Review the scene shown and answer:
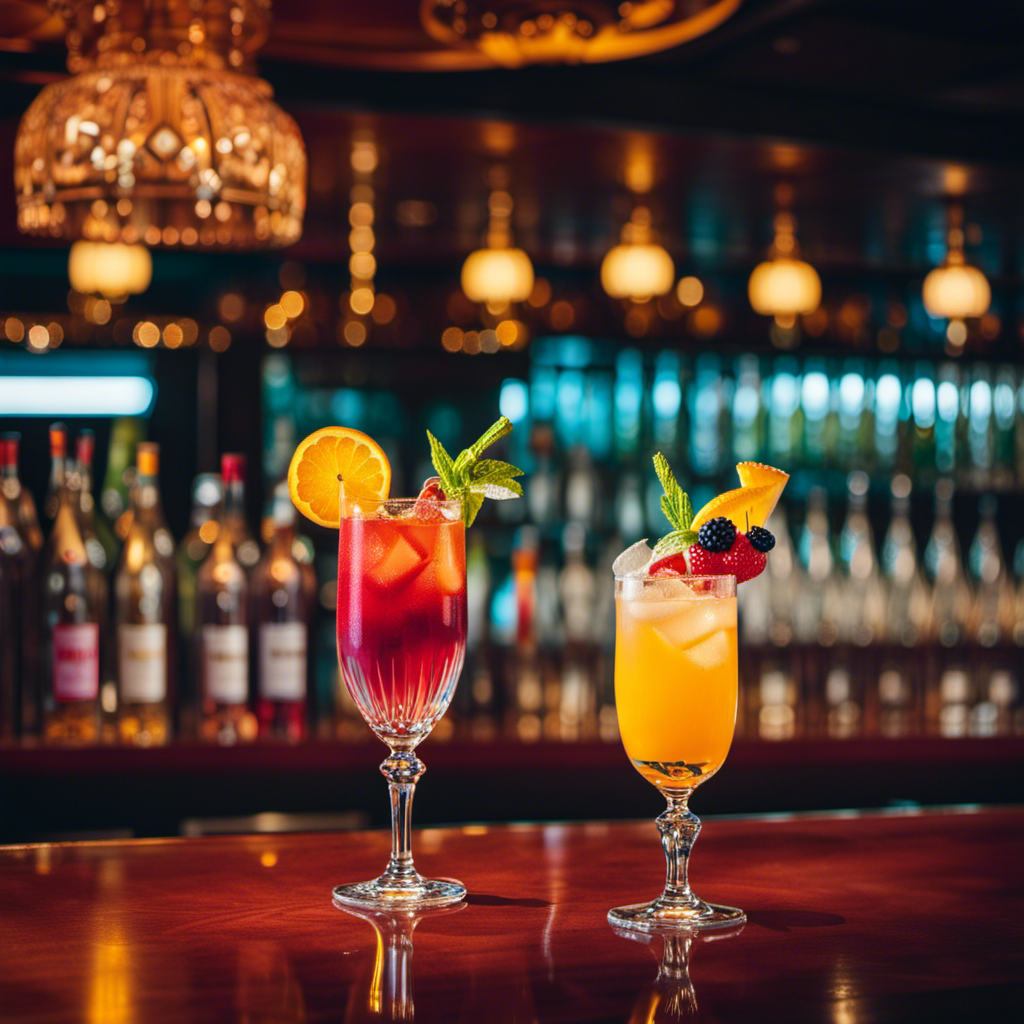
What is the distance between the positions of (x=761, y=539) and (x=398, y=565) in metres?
0.29

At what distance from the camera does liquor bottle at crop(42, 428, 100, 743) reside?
105 inches

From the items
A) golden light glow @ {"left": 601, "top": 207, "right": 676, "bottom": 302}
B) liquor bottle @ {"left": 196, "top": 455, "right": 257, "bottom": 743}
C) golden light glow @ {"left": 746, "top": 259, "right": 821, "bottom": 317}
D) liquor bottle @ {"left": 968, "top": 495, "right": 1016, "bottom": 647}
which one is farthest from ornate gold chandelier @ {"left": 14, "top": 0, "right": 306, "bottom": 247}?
liquor bottle @ {"left": 968, "top": 495, "right": 1016, "bottom": 647}

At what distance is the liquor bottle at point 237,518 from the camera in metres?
2.77

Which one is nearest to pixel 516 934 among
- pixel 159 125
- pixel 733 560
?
pixel 733 560

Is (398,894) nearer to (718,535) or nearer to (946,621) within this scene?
(718,535)

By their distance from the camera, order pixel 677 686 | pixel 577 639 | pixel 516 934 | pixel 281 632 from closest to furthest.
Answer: pixel 516 934
pixel 677 686
pixel 281 632
pixel 577 639

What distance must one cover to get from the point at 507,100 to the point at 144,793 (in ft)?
5.24

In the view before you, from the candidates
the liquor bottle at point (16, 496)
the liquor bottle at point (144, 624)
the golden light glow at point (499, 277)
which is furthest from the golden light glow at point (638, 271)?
the liquor bottle at point (16, 496)

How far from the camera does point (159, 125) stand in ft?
5.45

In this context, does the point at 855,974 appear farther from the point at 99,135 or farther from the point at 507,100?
the point at 507,100

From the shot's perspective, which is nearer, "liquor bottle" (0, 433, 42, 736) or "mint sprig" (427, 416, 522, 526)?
"mint sprig" (427, 416, 522, 526)

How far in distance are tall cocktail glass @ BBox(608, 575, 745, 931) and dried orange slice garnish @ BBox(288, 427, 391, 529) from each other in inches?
9.9

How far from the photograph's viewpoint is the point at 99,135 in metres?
1.65

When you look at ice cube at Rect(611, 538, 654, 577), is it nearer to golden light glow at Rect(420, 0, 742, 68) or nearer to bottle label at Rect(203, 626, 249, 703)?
golden light glow at Rect(420, 0, 742, 68)
